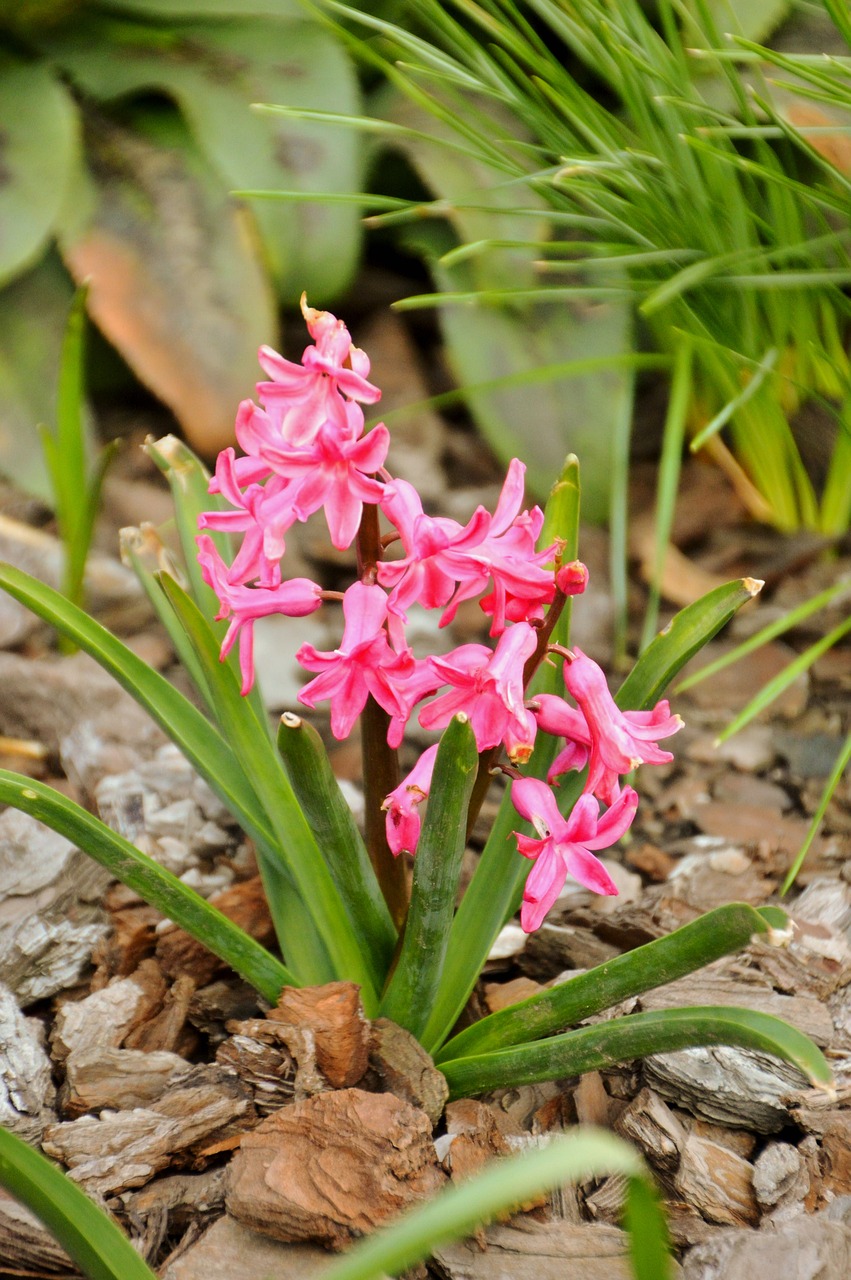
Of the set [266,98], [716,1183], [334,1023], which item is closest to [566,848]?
[334,1023]

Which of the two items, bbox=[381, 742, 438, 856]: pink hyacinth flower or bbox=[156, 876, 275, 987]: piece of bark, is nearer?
bbox=[381, 742, 438, 856]: pink hyacinth flower

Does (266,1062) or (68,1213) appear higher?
(68,1213)

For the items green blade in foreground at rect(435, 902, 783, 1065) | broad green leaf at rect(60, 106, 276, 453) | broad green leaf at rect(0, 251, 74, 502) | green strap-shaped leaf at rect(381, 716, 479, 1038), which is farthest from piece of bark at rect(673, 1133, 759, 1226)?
broad green leaf at rect(0, 251, 74, 502)

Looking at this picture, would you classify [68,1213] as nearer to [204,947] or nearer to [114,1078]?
A: [114,1078]

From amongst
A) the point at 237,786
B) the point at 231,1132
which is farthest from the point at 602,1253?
the point at 237,786

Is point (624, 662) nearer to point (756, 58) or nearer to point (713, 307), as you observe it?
point (713, 307)

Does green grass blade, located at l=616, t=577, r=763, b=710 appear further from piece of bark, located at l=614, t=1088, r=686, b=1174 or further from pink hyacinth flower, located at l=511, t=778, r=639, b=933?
piece of bark, located at l=614, t=1088, r=686, b=1174
